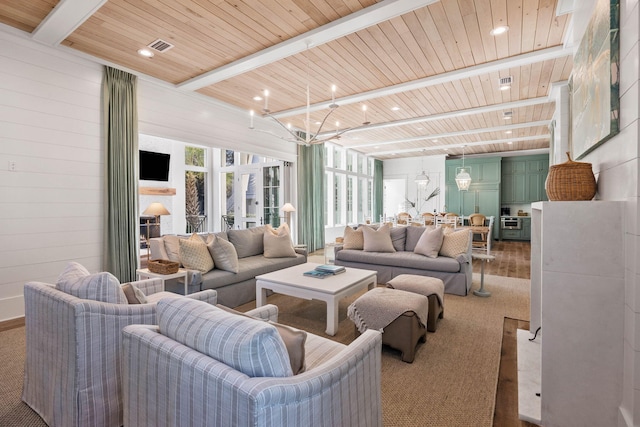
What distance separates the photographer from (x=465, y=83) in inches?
179

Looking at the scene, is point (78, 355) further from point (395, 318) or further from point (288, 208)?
point (288, 208)

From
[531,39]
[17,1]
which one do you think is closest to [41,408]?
[17,1]

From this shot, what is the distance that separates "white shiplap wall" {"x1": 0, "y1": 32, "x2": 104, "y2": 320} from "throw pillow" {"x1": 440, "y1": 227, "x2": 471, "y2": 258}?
459 cm

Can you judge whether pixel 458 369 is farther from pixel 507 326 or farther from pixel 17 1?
pixel 17 1

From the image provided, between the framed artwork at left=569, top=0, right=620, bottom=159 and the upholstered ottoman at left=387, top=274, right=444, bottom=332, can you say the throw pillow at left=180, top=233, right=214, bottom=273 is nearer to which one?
the upholstered ottoman at left=387, top=274, right=444, bottom=332

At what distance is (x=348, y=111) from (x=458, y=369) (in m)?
4.75

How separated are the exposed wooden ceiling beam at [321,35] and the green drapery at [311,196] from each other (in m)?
3.25

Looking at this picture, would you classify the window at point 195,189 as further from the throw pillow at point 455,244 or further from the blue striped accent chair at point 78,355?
the blue striped accent chair at point 78,355

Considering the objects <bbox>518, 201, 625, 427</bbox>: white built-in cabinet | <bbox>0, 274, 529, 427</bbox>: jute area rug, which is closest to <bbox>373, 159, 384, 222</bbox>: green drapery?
<bbox>0, 274, 529, 427</bbox>: jute area rug

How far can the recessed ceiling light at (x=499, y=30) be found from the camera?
3100mm

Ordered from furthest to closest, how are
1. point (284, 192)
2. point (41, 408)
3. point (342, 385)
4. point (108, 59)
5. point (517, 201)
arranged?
point (517, 201), point (284, 192), point (108, 59), point (41, 408), point (342, 385)

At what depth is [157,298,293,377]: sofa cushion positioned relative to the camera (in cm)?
101

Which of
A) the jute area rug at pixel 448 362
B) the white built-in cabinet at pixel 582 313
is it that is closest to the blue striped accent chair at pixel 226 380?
the jute area rug at pixel 448 362

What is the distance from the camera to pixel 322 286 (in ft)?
9.98
